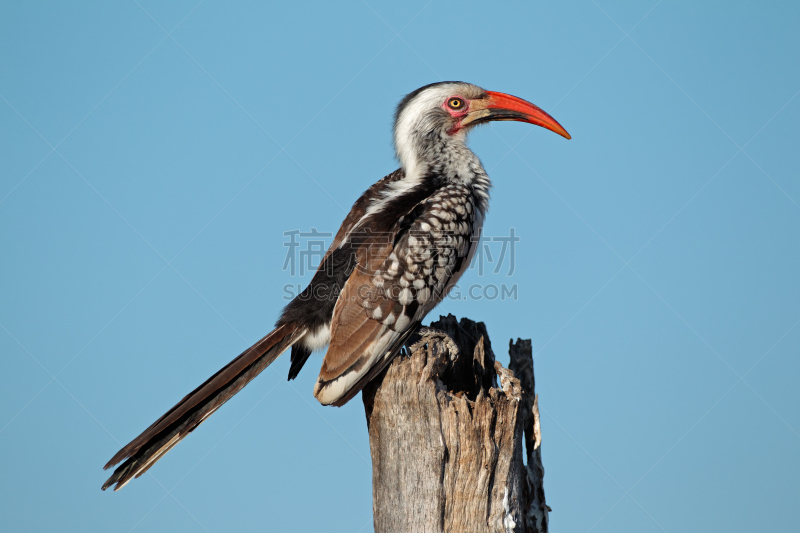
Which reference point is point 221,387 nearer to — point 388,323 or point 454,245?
point 388,323

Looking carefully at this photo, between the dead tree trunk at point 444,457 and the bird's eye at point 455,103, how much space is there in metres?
2.84

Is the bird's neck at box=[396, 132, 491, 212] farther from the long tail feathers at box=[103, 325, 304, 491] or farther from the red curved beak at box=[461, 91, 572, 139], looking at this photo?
the long tail feathers at box=[103, 325, 304, 491]

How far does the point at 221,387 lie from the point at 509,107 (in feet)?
13.4

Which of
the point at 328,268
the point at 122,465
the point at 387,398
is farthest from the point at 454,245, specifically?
the point at 122,465

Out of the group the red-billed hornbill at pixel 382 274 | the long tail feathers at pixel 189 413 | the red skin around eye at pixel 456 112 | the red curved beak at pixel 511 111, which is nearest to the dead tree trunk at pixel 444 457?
the red-billed hornbill at pixel 382 274

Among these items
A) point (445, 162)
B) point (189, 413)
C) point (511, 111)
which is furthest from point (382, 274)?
point (511, 111)

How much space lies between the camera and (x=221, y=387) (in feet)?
15.0

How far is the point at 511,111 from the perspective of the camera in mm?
6590

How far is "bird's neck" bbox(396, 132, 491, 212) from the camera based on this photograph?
232 inches

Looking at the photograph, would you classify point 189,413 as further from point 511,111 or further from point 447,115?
point 511,111

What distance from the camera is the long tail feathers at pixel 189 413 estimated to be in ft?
14.0

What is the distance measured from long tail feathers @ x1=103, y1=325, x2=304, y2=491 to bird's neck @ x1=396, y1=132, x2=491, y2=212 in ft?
7.29

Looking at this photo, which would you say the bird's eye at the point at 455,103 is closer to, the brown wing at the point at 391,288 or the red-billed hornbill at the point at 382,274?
the red-billed hornbill at the point at 382,274

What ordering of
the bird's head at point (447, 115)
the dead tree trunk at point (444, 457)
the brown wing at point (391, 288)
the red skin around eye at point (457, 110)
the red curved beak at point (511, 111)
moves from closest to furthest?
1. the dead tree trunk at point (444, 457)
2. the brown wing at point (391, 288)
3. the bird's head at point (447, 115)
4. the red skin around eye at point (457, 110)
5. the red curved beak at point (511, 111)
